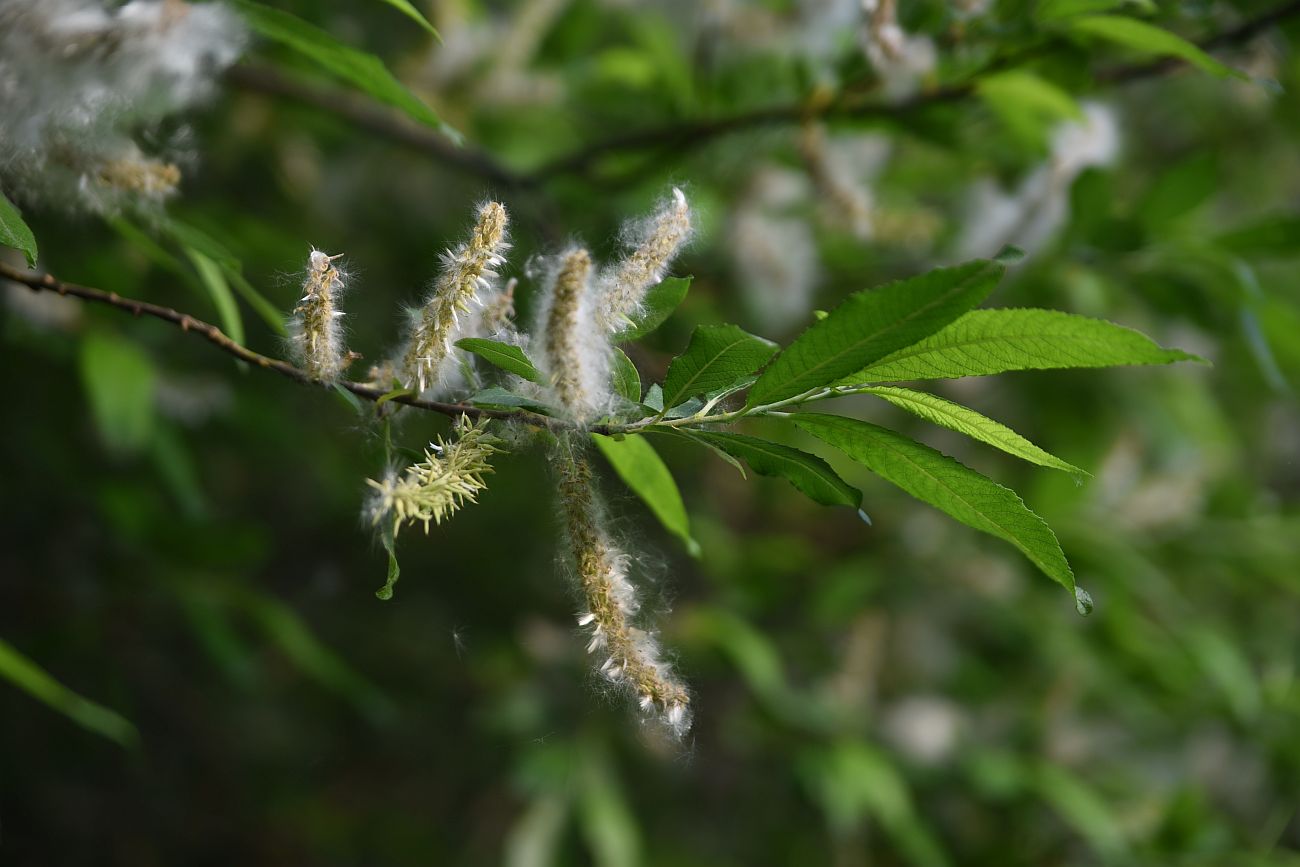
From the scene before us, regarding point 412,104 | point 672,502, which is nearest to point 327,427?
point 412,104

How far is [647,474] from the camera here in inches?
25.4

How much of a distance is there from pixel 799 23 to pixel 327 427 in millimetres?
1174

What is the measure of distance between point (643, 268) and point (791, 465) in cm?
15

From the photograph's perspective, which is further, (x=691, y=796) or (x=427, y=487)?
(x=691, y=796)

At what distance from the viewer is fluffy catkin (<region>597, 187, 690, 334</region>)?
569 mm

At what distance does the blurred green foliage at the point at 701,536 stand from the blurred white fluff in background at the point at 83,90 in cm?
40

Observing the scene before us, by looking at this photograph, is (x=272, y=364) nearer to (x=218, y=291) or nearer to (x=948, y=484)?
(x=218, y=291)

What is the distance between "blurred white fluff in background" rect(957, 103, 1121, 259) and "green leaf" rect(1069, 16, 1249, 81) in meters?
0.38

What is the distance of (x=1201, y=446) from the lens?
2.07 m

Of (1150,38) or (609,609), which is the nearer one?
Answer: (609,609)

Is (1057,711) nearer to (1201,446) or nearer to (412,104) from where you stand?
(1201,446)

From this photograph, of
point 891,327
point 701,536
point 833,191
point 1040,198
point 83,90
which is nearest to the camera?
point 891,327

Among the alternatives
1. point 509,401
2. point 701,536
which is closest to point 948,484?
point 509,401

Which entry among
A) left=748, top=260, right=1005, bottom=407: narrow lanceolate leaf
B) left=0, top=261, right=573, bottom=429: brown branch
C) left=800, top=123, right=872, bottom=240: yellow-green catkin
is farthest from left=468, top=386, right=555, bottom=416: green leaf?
left=800, top=123, right=872, bottom=240: yellow-green catkin
